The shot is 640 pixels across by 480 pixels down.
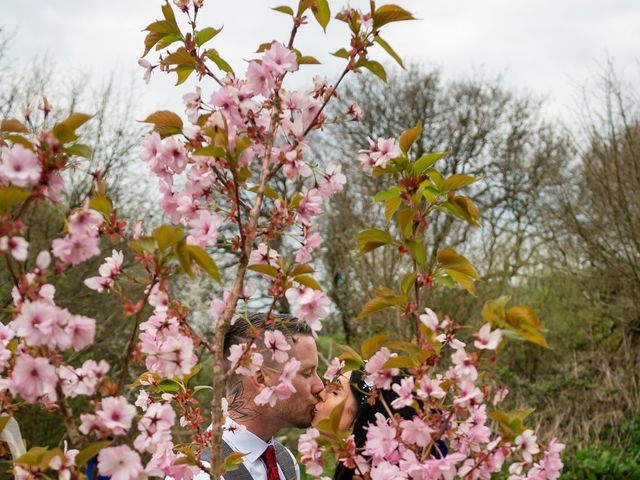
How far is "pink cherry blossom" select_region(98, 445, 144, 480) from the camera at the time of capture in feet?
3.40

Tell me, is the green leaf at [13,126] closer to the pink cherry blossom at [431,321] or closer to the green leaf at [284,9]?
the green leaf at [284,9]

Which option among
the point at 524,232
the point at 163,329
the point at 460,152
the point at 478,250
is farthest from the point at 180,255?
the point at 460,152

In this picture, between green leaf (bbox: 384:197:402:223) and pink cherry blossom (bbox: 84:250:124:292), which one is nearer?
pink cherry blossom (bbox: 84:250:124:292)

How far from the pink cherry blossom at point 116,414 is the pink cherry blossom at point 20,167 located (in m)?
0.33

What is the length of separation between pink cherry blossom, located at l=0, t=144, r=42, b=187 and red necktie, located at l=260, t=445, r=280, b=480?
142 cm

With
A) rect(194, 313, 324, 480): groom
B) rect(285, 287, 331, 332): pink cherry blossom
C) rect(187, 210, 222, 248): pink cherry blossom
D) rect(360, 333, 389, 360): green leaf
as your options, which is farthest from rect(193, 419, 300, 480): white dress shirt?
rect(187, 210, 222, 248): pink cherry blossom

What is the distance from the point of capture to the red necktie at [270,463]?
219 cm

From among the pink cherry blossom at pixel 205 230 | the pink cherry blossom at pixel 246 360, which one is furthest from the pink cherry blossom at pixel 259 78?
the pink cherry blossom at pixel 246 360

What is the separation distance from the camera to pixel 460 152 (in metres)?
16.8

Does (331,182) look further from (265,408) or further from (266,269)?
(265,408)

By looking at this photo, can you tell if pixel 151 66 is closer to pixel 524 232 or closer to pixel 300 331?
pixel 300 331

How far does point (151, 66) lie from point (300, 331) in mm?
949

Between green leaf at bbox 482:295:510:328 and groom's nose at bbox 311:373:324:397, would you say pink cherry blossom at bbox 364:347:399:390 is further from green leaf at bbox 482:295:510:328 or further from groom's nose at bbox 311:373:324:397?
groom's nose at bbox 311:373:324:397

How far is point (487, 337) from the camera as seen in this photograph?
1176 mm
